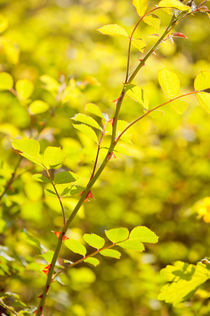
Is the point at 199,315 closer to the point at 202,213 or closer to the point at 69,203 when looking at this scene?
the point at 202,213

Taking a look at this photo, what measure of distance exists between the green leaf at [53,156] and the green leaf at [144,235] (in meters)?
0.19

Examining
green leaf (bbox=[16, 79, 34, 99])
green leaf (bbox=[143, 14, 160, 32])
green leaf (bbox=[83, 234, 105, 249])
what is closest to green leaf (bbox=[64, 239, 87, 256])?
green leaf (bbox=[83, 234, 105, 249])

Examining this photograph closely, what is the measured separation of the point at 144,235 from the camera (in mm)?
655

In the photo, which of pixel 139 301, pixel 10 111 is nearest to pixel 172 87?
pixel 139 301

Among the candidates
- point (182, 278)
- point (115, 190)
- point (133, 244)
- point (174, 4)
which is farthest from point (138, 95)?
point (115, 190)

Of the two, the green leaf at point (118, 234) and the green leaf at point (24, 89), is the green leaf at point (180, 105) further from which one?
the green leaf at point (24, 89)

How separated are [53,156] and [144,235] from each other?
0.73ft

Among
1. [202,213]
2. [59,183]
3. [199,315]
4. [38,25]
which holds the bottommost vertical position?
[199,315]

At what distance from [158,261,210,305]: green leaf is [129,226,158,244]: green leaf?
119 millimetres

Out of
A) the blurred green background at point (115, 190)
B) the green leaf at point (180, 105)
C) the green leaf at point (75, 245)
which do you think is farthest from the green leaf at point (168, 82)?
the blurred green background at point (115, 190)

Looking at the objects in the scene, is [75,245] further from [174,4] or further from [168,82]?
[174,4]

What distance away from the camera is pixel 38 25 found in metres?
3.35

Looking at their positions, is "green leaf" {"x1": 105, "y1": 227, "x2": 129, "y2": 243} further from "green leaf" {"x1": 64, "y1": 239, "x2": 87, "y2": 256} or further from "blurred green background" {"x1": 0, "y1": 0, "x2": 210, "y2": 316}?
"blurred green background" {"x1": 0, "y1": 0, "x2": 210, "y2": 316}

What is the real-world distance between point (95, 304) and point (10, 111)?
1.30 meters
